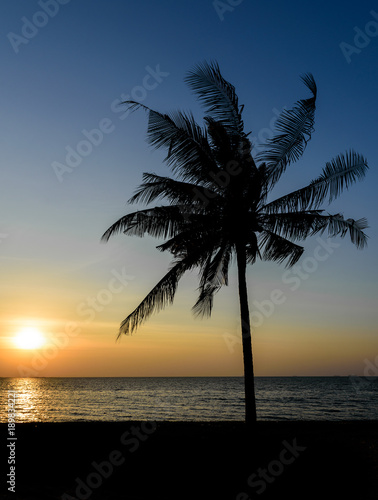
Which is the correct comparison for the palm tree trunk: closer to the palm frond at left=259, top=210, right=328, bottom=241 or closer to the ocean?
the palm frond at left=259, top=210, right=328, bottom=241

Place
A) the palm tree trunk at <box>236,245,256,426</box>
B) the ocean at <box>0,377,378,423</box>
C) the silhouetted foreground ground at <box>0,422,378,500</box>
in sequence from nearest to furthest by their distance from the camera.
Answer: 1. the silhouetted foreground ground at <box>0,422,378,500</box>
2. the palm tree trunk at <box>236,245,256,426</box>
3. the ocean at <box>0,377,378,423</box>

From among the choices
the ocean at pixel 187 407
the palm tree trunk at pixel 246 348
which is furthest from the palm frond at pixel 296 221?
the ocean at pixel 187 407

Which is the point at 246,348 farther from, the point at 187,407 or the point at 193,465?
the point at 187,407

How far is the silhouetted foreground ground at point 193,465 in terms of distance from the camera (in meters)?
7.96

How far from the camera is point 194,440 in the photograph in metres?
11.2

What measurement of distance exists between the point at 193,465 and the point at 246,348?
11.7 ft

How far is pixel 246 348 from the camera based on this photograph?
1184 cm

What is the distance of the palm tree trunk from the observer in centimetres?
1168

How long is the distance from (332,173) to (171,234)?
5.13 metres

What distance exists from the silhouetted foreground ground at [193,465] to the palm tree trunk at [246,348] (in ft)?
2.16

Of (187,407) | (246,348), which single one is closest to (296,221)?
(246,348)

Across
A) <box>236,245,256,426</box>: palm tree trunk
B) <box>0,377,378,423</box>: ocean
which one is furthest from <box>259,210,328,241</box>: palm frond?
<box>0,377,378,423</box>: ocean

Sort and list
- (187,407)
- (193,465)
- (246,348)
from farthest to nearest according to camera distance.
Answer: (187,407)
(246,348)
(193,465)

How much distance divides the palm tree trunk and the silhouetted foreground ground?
2.16 feet
